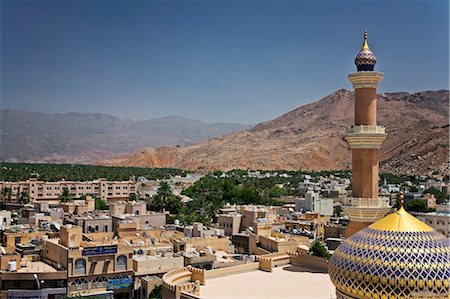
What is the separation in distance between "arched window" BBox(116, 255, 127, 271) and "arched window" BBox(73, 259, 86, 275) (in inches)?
49.3

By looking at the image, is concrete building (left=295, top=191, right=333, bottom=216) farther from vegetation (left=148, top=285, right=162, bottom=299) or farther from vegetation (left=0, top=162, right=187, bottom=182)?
vegetation (left=0, top=162, right=187, bottom=182)

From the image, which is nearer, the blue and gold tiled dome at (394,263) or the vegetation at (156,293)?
the blue and gold tiled dome at (394,263)

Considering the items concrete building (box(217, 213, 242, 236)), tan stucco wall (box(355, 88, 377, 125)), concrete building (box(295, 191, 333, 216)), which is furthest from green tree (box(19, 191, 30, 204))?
tan stucco wall (box(355, 88, 377, 125))

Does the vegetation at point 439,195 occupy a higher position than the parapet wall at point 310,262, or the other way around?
the vegetation at point 439,195

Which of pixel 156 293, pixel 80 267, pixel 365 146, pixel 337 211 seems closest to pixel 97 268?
pixel 80 267

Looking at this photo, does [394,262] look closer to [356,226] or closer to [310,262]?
[356,226]

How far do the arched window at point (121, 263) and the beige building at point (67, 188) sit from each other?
34463 mm

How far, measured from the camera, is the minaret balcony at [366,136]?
56.0 ft

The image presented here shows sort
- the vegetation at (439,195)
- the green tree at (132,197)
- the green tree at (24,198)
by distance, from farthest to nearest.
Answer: the green tree at (132,197) → the vegetation at (439,195) → the green tree at (24,198)

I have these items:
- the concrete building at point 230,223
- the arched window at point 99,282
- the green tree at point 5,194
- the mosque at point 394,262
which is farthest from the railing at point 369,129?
the green tree at point 5,194

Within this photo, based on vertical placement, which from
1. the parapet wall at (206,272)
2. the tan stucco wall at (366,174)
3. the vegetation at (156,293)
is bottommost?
the vegetation at (156,293)

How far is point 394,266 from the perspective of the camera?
919cm

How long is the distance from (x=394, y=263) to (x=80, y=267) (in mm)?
13996

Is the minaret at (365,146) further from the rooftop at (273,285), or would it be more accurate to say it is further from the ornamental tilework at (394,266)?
the ornamental tilework at (394,266)
